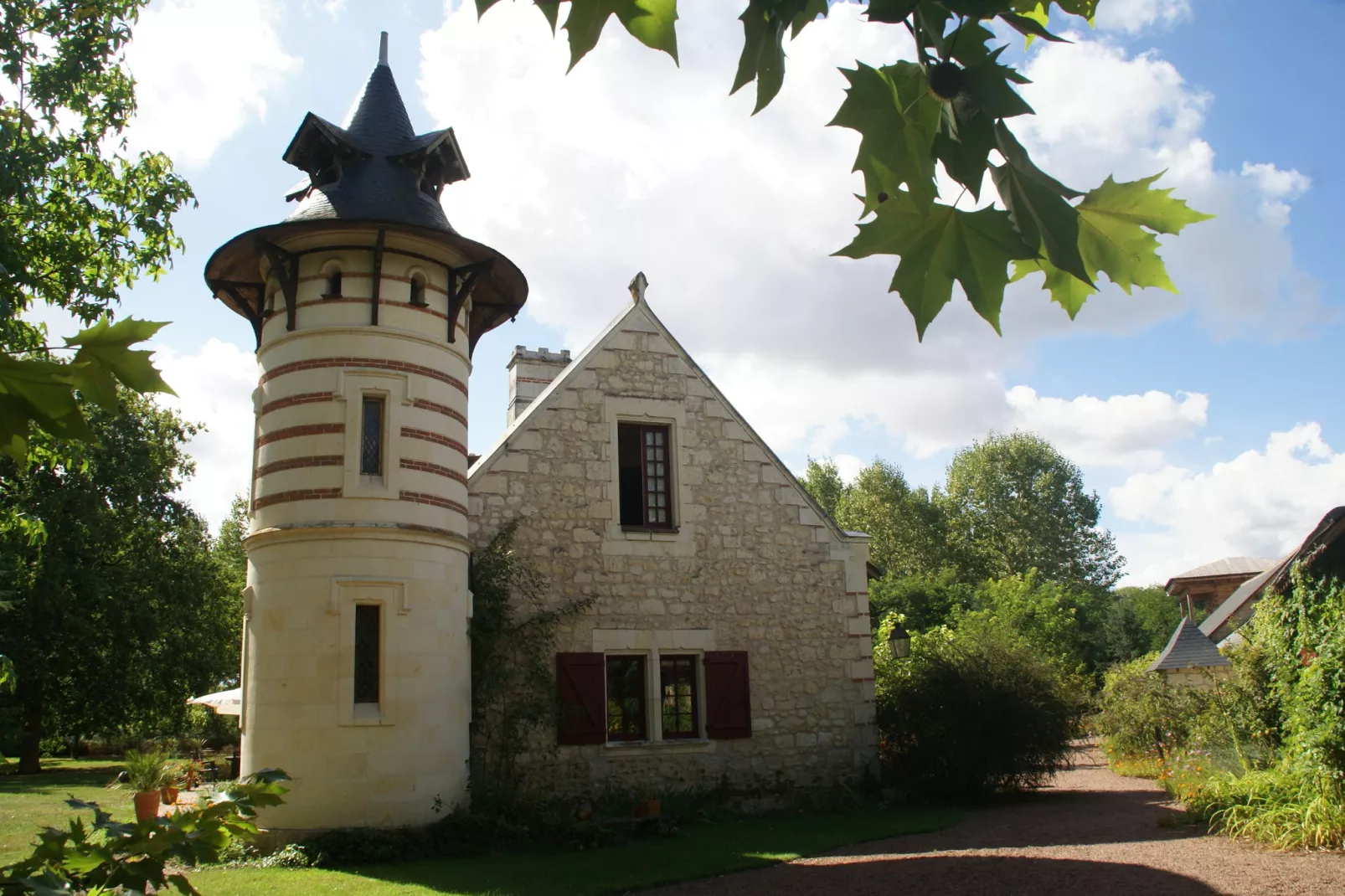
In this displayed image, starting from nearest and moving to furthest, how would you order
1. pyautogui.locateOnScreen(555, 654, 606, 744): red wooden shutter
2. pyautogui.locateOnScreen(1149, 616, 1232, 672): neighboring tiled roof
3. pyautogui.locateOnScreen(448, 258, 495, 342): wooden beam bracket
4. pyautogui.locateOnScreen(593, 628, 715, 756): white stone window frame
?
pyautogui.locateOnScreen(448, 258, 495, 342): wooden beam bracket → pyautogui.locateOnScreen(555, 654, 606, 744): red wooden shutter → pyautogui.locateOnScreen(593, 628, 715, 756): white stone window frame → pyautogui.locateOnScreen(1149, 616, 1232, 672): neighboring tiled roof

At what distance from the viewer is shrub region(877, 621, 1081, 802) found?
44.8 feet

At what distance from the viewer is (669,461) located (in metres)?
14.2

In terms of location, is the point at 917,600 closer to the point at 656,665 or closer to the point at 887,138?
the point at 656,665

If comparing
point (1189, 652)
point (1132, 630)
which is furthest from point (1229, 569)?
point (1189, 652)

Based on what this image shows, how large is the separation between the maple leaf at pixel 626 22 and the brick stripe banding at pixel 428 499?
10091 millimetres

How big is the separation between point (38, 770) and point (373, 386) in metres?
21.2

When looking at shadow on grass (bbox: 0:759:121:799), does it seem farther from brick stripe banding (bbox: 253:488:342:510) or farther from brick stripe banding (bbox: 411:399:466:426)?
brick stripe banding (bbox: 411:399:466:426)

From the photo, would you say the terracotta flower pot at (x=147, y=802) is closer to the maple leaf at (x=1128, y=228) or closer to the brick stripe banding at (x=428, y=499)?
the brick stripe banding at (x=428, y=499)

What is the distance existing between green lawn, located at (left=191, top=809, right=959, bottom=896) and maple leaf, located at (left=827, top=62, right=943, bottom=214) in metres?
8.02

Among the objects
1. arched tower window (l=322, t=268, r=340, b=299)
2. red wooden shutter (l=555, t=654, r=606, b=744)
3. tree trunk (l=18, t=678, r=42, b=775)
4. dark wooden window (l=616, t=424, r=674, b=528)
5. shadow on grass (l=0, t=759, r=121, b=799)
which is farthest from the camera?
tree trunk (l=18, t=678, r=42, b=775)

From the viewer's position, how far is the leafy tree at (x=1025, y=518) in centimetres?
4397

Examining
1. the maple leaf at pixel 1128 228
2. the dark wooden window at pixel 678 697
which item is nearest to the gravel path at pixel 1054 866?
the dark wooden window at pixel 678 697

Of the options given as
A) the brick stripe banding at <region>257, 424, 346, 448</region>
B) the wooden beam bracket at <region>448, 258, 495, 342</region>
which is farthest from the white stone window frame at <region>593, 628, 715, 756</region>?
the wooden beam bracket at <region>448, 258, 495, 342</region>

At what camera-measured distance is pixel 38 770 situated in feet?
83.9
